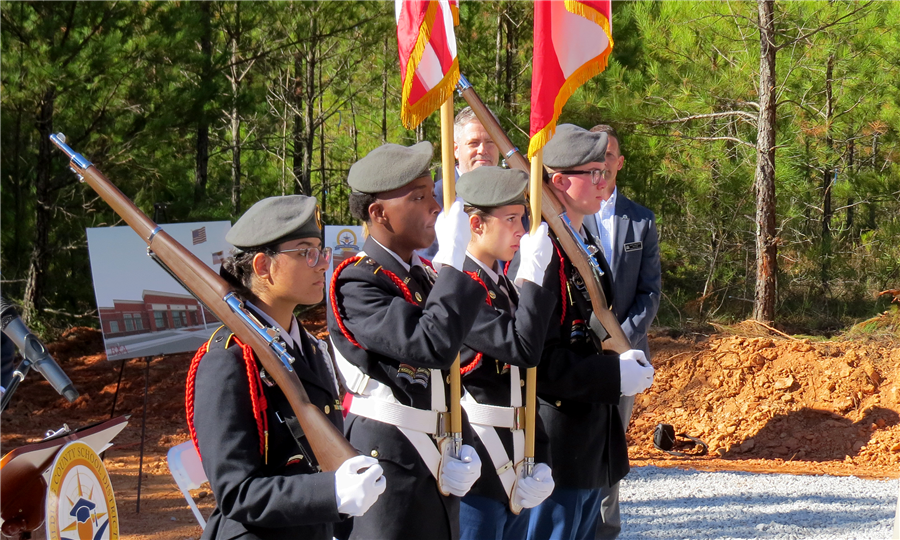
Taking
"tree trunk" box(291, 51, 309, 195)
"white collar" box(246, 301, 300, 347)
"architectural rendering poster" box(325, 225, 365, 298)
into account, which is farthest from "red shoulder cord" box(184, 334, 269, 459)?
"tree trunk" box(291, 51, 309, 195)

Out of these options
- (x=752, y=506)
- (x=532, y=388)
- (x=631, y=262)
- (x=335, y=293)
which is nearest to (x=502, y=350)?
(x=532, y=388)

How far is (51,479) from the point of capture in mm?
2631

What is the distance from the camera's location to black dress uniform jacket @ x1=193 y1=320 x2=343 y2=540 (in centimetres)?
195

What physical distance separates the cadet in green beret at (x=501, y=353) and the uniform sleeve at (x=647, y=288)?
167 centimetres

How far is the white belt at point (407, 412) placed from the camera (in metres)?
2.48

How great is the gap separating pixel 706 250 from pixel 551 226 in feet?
30.0

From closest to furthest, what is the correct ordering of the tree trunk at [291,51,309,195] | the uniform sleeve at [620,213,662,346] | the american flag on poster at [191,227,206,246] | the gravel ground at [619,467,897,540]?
the uniform sleeve at [620,213,662,346] → the gravel ground at [619,467,897,540] → the american flag on poster at [191,227,206,246] → the tree trunk at [291,51,309,195]

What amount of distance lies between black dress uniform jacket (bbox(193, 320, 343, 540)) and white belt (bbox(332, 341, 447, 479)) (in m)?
0.36

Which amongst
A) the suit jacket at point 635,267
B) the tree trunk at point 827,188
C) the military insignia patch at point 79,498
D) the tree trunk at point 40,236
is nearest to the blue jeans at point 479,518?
the military insignia patch at point 79,498

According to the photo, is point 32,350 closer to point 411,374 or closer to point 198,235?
point 411,374

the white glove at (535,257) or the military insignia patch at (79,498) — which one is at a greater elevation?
the white glove at (535,257)

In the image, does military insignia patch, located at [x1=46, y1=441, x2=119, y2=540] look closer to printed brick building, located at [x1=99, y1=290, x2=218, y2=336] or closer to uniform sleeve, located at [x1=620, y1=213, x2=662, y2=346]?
uniform sleeve, located at [x1=620, y1=213, x2=662, y2=346]

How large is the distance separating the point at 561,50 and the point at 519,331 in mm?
935

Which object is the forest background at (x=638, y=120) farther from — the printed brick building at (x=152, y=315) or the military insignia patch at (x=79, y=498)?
the military insignia patch at (x=79, y=498)
